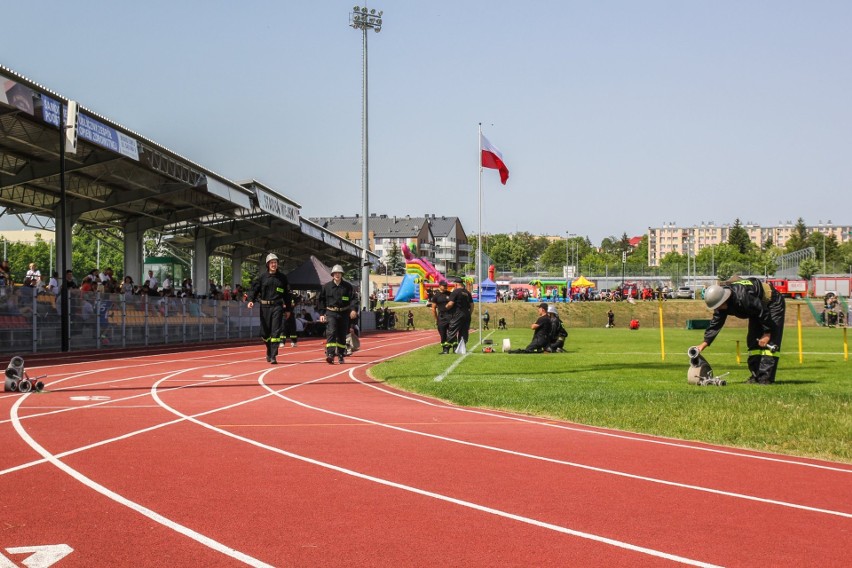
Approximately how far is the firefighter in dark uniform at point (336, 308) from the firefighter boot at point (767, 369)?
334 inches

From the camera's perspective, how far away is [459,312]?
922 inches

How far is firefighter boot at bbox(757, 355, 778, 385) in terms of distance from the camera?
14.4m

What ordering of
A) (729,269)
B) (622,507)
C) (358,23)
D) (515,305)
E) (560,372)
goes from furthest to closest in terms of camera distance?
1. (729,269)
2. (515,305)
3. (358,23)
4. (560,372)
5. (622,507)

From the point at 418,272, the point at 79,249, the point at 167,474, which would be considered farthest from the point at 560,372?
the point at 79,249

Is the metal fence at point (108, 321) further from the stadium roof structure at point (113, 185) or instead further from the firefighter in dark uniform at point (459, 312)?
the firefighter in dark uniform at point (459, 312)

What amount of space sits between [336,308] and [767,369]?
8906 millimetres

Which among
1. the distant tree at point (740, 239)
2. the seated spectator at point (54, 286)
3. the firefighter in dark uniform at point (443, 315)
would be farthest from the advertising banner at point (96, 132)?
the distant tree at point (740, 239)

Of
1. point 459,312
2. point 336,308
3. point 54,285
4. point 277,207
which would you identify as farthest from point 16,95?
point 277,207

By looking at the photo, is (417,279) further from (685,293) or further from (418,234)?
(418,234)

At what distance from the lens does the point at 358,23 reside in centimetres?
5875

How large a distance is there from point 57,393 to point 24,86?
1092 centimetres

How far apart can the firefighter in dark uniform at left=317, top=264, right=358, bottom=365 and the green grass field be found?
1.31 metres

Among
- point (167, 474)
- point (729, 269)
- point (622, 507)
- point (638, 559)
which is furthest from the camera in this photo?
point (729, 269)

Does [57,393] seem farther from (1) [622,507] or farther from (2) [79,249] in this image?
(2) [79,249]
